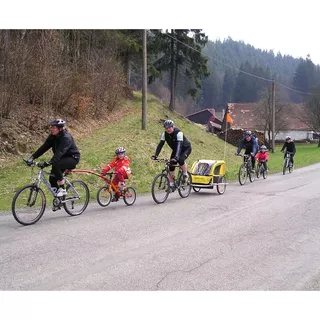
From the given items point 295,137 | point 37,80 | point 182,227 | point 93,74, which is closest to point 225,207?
point 182,227

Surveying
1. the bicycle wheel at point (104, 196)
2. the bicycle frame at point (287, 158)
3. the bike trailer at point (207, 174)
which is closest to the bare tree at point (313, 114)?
the bicycle frame at point (287, 158)

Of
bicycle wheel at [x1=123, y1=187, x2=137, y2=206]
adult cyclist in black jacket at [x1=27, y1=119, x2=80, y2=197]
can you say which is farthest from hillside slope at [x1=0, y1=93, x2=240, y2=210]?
adult cyclist in black jacket at [x1=27, y1=119, x2=80, y2=197]

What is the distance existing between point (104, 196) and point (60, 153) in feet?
7.10

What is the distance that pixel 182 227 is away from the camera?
7051 millimetres

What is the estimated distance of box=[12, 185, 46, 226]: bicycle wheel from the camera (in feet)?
22.8

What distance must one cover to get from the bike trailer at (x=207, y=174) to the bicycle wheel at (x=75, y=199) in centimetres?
413

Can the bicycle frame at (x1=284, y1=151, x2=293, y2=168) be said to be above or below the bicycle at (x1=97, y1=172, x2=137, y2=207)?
above

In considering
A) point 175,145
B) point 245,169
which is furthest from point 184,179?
point 245,169

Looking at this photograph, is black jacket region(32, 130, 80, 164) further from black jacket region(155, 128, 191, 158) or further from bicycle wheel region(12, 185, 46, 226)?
black jacket region(155, 128, 191, 158)

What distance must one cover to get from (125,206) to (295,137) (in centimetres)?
6651

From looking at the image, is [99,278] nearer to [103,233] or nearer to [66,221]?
[103,233]

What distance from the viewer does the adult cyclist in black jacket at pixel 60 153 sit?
7492 millimetres

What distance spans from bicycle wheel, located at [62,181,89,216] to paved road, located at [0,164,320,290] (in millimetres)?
255

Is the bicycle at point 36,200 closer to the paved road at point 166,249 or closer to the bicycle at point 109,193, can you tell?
the paved road at point 166,249
